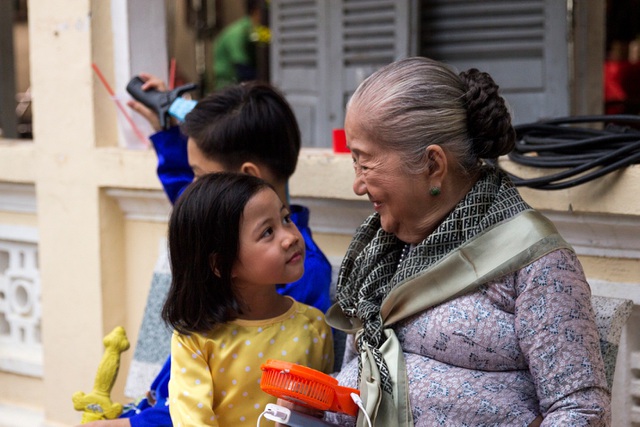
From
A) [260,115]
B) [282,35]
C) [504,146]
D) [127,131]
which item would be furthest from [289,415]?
[282,35]

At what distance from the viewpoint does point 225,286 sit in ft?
6.51

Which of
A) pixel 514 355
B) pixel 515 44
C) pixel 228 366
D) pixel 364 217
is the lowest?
pixel 228 366

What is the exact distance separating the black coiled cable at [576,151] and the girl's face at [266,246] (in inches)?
25.4

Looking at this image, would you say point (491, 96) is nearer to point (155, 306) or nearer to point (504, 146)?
point (504, 146)

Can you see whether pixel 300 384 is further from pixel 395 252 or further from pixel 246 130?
pixel 246 130

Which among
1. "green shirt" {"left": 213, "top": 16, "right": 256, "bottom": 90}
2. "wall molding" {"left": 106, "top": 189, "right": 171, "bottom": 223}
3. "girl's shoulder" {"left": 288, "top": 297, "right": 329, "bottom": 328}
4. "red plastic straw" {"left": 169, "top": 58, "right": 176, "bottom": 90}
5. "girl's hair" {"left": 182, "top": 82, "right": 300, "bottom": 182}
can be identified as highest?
"green shirt" {"left": 213, "top": 16, "right": 256, "bottom": 90}

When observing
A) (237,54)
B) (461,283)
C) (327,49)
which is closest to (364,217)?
(461,283)

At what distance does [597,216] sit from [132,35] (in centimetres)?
182

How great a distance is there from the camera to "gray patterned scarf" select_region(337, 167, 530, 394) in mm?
1728

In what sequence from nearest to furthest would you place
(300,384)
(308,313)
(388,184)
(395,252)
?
1. (300,384)
2. (388,184)
3. (395,252)
4. (308,313)

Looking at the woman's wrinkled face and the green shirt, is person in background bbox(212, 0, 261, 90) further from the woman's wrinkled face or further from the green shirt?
the woman's wrinkled face

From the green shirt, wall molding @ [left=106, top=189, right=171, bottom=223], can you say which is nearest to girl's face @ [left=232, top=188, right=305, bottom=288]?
wall molding @ [left=106, top=189, right=171, bottom=223]

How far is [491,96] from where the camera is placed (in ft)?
5.58

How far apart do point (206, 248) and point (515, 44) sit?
2.35 meters
